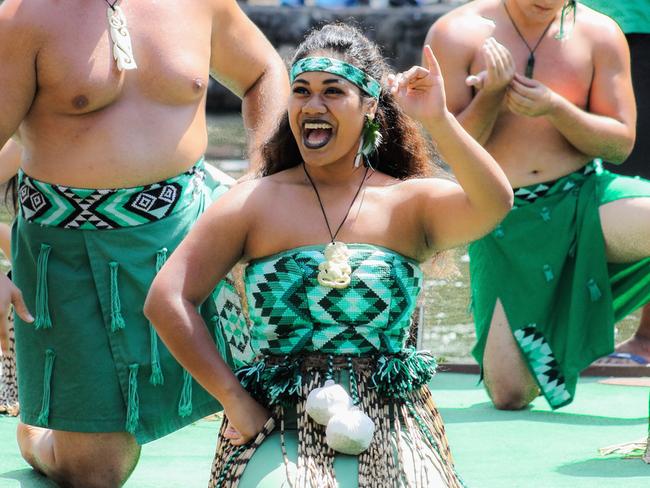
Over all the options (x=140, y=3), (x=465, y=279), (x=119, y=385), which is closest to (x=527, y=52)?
(x=140, y=3)

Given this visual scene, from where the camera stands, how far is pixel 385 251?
2.96 metres

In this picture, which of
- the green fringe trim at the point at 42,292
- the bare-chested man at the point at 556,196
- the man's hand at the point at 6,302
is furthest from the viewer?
the bare-chested man at the point at 556,196

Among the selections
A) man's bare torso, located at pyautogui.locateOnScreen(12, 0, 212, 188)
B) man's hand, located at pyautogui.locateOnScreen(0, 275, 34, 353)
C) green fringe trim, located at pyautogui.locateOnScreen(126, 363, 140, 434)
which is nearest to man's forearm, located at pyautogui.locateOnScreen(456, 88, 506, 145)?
man's bare torso, located at pyautogui.locateOnScreen(12, 0, 212, 188)

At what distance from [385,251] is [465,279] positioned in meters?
4.83

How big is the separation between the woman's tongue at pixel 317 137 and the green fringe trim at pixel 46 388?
1144mm

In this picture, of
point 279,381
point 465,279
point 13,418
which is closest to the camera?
point 279,381

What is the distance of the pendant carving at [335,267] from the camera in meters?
2.87

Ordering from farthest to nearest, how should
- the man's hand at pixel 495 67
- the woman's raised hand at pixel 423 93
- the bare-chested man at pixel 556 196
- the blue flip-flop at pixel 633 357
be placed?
the blue flip-flop at pixel 633 357, the bare-chested man at pixel 556 196, the man's hand at pixel 495 67, the woman's raised hand at pixel 423 93

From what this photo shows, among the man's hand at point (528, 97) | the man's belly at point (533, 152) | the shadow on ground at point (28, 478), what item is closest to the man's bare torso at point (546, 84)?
the man's belly at point (533, 152)

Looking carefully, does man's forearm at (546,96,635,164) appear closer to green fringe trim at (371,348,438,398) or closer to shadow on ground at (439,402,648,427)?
shadow on ground at (439,402,648,427)

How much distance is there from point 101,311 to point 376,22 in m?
12.6

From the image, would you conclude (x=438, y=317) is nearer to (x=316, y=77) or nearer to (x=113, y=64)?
(x=113, y=64)

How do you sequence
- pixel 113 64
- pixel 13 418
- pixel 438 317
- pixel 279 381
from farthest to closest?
pixel 438 317 → pixel 13 418 → pixel 113 64 → pixel 279 381

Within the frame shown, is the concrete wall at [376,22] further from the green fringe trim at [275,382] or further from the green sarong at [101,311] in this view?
the green fringe trim at [275,382]
